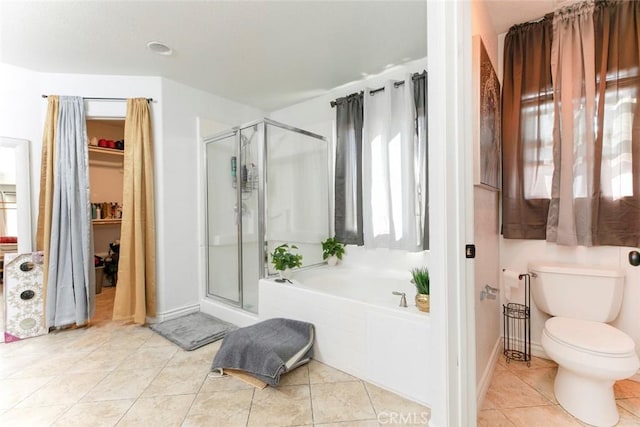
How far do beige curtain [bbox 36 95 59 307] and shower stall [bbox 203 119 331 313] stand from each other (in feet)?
4.24

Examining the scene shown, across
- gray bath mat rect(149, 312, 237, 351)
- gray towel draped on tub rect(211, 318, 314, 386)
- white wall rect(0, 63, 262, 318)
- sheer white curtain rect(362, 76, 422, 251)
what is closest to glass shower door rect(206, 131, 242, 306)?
white wall rect(0, 63, 262, 318)

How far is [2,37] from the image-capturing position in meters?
2.11

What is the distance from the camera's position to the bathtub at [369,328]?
158 centimetres

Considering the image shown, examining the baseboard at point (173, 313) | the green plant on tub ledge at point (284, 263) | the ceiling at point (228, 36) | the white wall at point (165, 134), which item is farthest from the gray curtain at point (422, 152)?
the baseboard at point (173, 313)

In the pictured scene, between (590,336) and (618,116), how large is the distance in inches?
51.5

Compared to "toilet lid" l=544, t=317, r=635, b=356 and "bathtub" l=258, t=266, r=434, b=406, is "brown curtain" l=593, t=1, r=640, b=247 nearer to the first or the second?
"toilet lid" l=544, t=317, r=635, b=356

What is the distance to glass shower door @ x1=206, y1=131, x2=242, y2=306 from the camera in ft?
9.40

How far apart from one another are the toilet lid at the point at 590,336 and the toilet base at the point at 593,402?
162 mm

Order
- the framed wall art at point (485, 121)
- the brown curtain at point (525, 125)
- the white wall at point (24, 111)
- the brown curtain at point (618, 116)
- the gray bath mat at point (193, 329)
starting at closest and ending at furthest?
the framed wall art at point (485, 121)
the brown curtain at point (618, 116)
the brown curtain at point (525, 125)
the gray bath mat at point (193, 329)
the white wall at point (24, 111)

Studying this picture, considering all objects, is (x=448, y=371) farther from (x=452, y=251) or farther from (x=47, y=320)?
(x=47, y=320)

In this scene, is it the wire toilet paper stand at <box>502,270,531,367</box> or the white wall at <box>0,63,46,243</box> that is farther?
the white wall at <box>0,63,46,243</box>

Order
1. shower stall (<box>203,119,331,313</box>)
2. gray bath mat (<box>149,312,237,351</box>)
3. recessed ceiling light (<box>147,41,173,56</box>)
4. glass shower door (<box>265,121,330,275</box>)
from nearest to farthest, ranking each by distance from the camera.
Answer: recessed ceiling light (<box>147,41,173,56</box>)
gray bath mat (<box>149,312,237,351</box>)
shower stall (<box>203,119,331,313</box>)
glass shower door (<box>265,121,330,275</box>)

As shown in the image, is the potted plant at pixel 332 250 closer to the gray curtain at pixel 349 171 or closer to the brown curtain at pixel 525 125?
the gray curtain at pixel 349 171

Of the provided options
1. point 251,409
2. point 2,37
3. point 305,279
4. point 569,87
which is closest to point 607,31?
point 569,87
